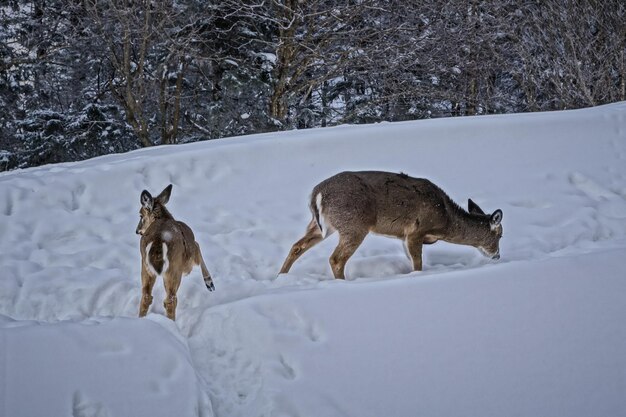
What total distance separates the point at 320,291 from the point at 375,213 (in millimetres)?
1754

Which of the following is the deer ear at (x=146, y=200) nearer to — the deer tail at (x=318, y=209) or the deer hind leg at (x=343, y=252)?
the deer tail at (x=318, y=209)

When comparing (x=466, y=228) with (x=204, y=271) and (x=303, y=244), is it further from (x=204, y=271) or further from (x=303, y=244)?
(x=204, y=271)

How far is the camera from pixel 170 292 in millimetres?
5652

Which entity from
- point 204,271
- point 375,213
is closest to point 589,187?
point 375,213

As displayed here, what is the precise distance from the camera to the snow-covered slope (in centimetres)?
404

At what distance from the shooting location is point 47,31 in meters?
19.3

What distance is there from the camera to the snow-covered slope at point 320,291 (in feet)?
13.3

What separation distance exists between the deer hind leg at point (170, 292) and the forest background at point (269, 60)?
40.5ft

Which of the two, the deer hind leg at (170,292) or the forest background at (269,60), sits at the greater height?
the forest background at (269,60)

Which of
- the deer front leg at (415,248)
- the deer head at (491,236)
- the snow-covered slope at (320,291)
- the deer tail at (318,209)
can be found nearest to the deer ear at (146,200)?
the snow-covered slope at (320,291)

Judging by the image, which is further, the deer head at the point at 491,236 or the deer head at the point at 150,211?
the deer head at the point at 491,236

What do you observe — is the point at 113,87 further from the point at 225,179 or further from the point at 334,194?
the point at 334,194

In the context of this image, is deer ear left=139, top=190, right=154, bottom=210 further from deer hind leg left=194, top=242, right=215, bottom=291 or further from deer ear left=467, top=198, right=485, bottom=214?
deer ear left=467, top=198, right=485, bottom=214

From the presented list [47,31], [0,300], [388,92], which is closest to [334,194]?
[0,300]
